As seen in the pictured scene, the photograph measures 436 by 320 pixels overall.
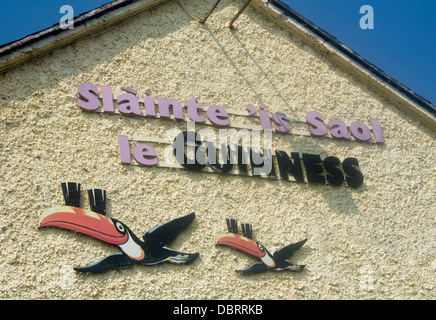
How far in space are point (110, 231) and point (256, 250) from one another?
79.6 inches

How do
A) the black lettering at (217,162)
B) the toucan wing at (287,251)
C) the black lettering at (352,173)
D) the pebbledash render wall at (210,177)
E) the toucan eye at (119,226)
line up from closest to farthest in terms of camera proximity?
the pebbledash render wall at (210,177) → the toucan eye at (119,226) → the toucan wing at (287,251) → the black lettering at (217,162) → the black lettering at (352,173)

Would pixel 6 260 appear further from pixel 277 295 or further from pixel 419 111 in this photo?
pixel 419 111

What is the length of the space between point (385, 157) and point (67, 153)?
5.16 meters

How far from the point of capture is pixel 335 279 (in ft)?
22.6

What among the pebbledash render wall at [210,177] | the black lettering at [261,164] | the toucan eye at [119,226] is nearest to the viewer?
the pebbledash render wall at [210,177]

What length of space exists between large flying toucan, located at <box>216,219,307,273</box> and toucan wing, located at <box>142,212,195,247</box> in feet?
1.75

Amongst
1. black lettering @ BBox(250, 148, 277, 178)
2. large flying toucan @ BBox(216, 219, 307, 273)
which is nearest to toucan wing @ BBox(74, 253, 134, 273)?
large flying toucan @ BBox(216, 219, 307, 273)

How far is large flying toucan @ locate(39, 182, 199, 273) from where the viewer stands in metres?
5.91

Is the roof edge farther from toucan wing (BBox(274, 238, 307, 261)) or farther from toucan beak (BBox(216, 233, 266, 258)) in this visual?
toucan beak (BBox(216, 233, 266, 258))

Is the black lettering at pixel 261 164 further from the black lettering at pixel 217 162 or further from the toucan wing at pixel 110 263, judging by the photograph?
the toucan wing at pixel 110 263

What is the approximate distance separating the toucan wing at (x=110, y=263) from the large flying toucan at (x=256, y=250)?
127cm

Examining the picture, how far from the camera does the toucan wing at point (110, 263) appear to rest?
5.83 m

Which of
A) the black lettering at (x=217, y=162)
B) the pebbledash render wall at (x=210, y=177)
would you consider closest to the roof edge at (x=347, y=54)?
the pebbledash render wall at (x=210, y=177)

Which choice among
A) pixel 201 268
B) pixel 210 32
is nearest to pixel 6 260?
pixel 201 268
